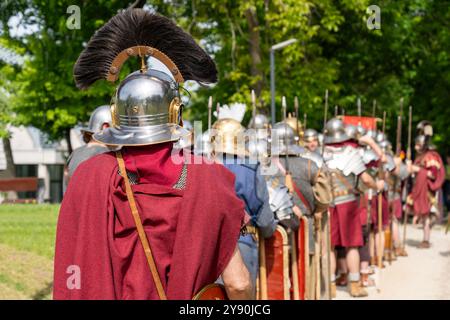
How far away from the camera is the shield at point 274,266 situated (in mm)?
7453

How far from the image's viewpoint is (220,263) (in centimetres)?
358

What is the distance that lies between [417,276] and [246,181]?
6.16 metres

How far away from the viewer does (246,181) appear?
639 cm

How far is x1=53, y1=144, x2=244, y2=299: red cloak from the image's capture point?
131 inches

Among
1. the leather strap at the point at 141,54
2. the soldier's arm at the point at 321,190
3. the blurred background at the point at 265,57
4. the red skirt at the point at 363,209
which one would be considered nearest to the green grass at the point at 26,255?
the blurred background at the point at 265,57

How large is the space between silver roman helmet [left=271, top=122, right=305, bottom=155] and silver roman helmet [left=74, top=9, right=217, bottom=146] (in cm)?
438

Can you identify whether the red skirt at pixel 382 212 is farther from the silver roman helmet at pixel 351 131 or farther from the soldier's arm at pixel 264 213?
the soldier's arm at pixel 264 213

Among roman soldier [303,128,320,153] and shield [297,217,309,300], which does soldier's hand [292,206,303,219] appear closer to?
shield [297,217,309,300]

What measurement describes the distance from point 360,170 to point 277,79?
1158cm

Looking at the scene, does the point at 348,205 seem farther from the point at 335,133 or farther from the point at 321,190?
the point at 321,190

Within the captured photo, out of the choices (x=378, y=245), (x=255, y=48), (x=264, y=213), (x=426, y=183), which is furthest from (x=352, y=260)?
(x=255, y=48)

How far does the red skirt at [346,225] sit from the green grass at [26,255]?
138 inches

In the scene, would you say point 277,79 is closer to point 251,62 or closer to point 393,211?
point 251,62

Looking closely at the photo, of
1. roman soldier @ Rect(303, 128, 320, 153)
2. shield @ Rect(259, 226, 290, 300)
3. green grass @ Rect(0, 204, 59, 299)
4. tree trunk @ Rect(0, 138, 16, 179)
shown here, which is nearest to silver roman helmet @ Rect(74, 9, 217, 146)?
tree trunk @ Rect(0, 138, 16, 179)
